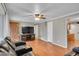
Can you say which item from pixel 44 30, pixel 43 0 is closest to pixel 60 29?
pixel 44 30

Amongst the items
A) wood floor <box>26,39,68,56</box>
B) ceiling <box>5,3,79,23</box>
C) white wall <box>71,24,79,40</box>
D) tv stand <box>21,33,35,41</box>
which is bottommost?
wood floor <box>26,39,68,56</box>

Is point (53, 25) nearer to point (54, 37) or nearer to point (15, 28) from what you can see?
point (54, 37)

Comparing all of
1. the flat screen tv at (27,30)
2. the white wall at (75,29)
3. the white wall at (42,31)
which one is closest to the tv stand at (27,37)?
the flat screen tv at (27,30)

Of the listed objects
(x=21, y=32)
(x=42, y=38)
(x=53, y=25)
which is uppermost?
(x=53, y=25)

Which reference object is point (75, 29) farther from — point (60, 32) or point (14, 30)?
point (14, 30)

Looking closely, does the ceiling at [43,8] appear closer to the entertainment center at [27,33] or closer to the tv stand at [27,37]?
the entertainment center at [27,33]

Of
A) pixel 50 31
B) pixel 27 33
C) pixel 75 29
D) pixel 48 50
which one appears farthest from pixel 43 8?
pixel 75 29

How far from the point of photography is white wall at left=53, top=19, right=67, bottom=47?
14.8 feet

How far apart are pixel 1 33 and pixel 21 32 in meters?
1.99

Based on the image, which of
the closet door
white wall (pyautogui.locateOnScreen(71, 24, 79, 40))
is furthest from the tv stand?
white wall (pyautogui.locateOnScreen(71, 24, 79, 40))

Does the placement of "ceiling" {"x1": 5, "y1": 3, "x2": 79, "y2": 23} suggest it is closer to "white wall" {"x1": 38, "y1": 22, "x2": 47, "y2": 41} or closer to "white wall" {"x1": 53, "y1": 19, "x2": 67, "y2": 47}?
"white wall" {"x1": 53, "y1": 19, "x2": 67, "y2": 47}

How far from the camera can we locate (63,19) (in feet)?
14.9

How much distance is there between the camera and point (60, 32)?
16.0 feet

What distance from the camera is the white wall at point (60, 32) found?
4.52 meters
